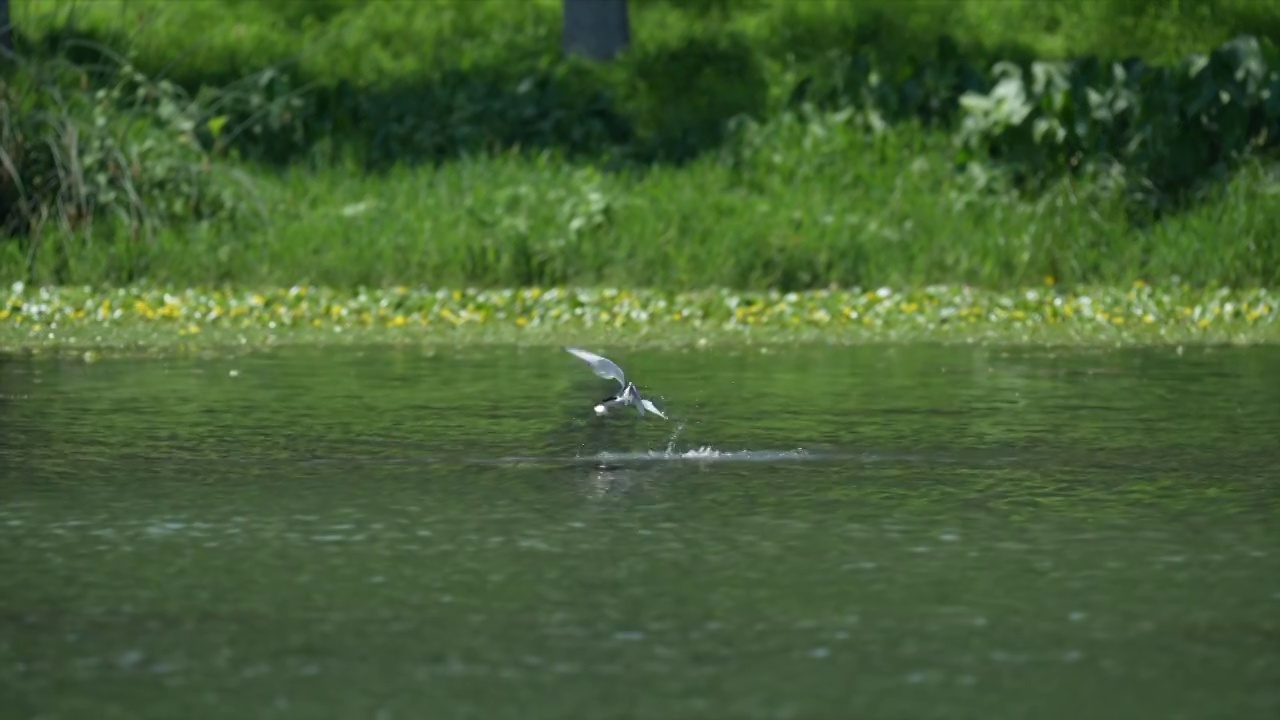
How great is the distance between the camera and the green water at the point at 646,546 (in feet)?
24.1

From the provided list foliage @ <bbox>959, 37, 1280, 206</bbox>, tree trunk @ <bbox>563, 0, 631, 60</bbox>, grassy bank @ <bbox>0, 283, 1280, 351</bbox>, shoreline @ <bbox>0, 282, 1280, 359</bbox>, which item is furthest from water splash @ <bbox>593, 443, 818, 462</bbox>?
tree trunk @ <bbox>563, 0, 631, 60</bbox>

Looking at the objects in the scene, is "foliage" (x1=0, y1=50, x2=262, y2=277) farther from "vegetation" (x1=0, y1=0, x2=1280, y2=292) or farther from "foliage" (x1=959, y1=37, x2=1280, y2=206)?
"foliage" (x1=959, y1=37, x2=1280, y2=206)

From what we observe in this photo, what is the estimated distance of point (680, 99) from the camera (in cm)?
2666

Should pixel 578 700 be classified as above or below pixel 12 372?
above

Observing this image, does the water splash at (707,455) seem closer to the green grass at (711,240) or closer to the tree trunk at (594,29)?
the green grass at (711,240)

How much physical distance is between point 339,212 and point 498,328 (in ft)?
13.2

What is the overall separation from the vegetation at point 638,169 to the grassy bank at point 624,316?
73cm

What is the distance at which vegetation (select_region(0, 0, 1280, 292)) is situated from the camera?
2136 cm

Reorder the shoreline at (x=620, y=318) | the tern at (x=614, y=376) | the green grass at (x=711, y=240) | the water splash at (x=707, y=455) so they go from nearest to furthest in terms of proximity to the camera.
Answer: the tern at (x=614, y=376) < the water splash at (x=707, y=455) < the shoreline at (x=620, y=318) < the green grass at (x=711, y=240)

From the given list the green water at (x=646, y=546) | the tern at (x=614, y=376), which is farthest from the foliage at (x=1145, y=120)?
A: the tern at (x=614, y=376)

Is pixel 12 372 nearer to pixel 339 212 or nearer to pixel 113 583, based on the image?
pixel 339 212

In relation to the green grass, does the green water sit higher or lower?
higher

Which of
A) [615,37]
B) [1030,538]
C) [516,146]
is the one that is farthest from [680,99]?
[1030,538]

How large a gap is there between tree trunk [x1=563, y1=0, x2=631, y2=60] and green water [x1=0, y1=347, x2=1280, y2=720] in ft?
39.2
